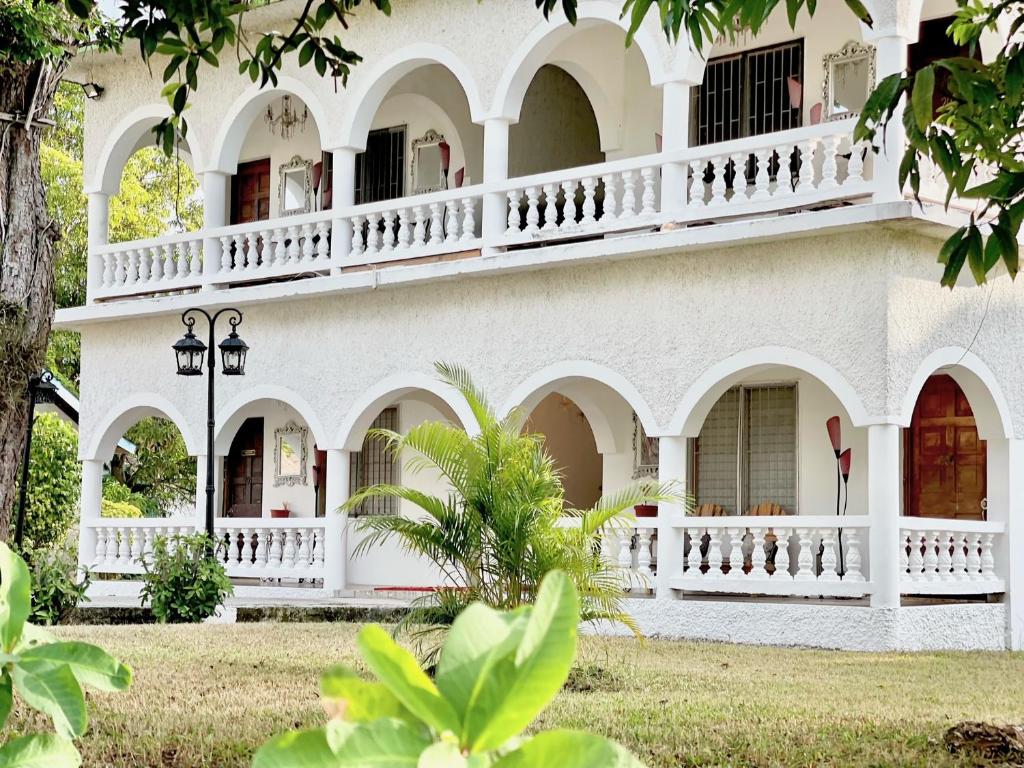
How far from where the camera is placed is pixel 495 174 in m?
15.6

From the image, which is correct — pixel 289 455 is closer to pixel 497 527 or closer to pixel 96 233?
pixel 96 233

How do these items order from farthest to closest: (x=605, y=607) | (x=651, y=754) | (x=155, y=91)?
(x=155, y=91) < (x=605, y=607) < (x=651, y=754)

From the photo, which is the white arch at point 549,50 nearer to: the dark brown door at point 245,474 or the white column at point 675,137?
the white column at point 675,137

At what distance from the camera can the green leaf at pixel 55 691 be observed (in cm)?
117

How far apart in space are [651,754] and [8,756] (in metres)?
5.50

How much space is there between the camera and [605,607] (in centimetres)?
930

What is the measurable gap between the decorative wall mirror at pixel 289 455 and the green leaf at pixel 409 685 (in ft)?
63.9

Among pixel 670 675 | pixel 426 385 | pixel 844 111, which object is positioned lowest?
pixel 670 675

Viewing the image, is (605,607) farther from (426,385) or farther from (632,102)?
(632,102)

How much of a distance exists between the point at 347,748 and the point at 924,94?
144 inches

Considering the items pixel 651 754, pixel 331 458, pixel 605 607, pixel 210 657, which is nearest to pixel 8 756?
pixel 651 754

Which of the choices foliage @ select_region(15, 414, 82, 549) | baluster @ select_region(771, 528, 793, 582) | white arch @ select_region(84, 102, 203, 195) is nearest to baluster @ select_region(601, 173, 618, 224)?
baluster @ select_region(771, 528, 793, 582)

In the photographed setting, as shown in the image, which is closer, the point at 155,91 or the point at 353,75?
the point at 353,75

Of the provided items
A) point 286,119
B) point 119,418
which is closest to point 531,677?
point 119,418
